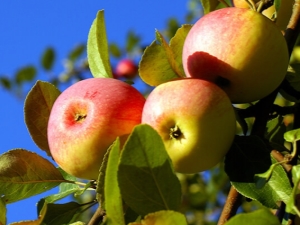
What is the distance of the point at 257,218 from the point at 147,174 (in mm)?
206

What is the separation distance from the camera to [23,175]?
1.27 meters

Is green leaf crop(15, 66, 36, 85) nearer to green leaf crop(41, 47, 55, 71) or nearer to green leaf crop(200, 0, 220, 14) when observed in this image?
green leaf crop(41, 47, 55, 71)

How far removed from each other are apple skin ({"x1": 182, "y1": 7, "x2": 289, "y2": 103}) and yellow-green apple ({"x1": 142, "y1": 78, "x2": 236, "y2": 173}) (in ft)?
0.24

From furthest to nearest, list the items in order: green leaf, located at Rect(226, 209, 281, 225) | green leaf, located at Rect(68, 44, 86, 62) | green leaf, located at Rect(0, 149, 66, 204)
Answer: green leaf, located at Rect(68, 44, 86, 62) < green leaf, located at Rect(0, 149, 66, 204) < green leaf, located at Rect(226, 209, 281, 225)

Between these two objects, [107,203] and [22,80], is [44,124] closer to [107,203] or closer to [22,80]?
[107,203]

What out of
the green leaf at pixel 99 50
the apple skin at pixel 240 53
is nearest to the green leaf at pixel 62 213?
the green leaf at pixel 99 50

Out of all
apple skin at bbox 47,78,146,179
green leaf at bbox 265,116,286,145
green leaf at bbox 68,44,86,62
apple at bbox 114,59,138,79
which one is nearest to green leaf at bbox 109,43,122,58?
apple at bbox 114,59,138,79

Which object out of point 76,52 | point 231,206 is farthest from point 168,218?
point 76,52

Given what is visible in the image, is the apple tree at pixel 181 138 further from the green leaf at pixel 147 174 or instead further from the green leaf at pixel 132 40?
the green leaf at pixel 132 40

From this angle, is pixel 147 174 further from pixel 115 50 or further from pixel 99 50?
pixel 115 50

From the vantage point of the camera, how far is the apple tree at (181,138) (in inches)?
36.2

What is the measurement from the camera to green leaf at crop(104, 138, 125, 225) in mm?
908

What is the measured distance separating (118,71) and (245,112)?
9.40ft

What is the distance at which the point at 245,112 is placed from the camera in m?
1.23
